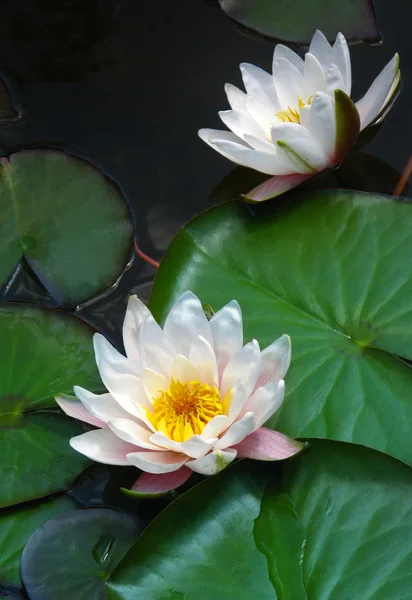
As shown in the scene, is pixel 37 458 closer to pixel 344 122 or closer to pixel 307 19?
pixel 344 122

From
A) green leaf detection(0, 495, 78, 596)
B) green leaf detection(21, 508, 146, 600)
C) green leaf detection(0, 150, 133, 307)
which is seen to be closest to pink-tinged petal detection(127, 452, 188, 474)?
green leaf detection(21, 508, 146, 600)

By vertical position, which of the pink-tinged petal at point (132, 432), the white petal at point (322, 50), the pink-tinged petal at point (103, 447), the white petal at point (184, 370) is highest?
the white petal at point (322, 50)

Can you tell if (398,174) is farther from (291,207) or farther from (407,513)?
(407,513)

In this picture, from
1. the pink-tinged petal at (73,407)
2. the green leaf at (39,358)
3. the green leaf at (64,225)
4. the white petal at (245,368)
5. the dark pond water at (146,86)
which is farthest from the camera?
the dark pond water at (146,86)

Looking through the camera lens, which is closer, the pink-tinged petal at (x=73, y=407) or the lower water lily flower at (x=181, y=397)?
the lower water lily flower at (x=181, y=397)

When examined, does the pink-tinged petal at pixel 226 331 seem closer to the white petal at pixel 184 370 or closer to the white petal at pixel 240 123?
the white petal at pixel 184 370

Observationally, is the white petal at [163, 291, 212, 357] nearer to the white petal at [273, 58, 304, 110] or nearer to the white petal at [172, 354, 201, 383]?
the white petal at [172, 354, 201, 383]

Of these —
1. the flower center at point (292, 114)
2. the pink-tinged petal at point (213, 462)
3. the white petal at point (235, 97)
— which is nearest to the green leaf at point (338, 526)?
the pink-tinged petal at point (213, 462)
